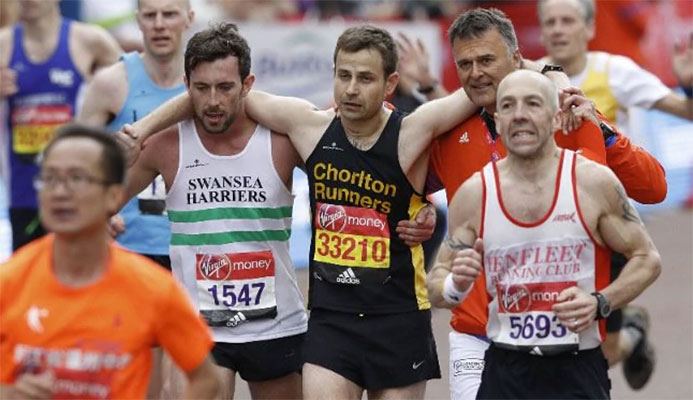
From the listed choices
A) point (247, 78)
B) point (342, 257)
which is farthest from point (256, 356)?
point (247, 78)

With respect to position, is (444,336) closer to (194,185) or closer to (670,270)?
(670,270)

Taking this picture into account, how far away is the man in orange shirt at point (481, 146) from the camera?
24.2 ft

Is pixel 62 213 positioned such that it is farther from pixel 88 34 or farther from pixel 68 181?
pixel 88 34

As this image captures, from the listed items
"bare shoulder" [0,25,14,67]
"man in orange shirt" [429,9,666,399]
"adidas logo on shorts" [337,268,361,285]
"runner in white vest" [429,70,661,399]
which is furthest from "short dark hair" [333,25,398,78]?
"bare shoulder" [0,25,14,67]

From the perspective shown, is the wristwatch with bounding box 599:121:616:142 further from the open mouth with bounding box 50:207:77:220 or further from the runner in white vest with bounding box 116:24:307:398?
the open mouth with bounding box 50:207:77:220

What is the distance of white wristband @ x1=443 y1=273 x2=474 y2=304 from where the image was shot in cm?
659

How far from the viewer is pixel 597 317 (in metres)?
6.54

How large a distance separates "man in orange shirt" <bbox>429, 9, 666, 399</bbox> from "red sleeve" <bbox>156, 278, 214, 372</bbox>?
1921 millimetres

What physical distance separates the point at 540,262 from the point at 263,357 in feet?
6.34

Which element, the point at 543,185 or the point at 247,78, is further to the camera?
the point at 247,78

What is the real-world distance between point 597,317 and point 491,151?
124 centimetres

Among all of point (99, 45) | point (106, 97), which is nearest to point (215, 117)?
point (106, 97)

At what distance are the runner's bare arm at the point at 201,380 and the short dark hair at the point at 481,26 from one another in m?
2.16

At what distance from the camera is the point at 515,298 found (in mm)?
6621
